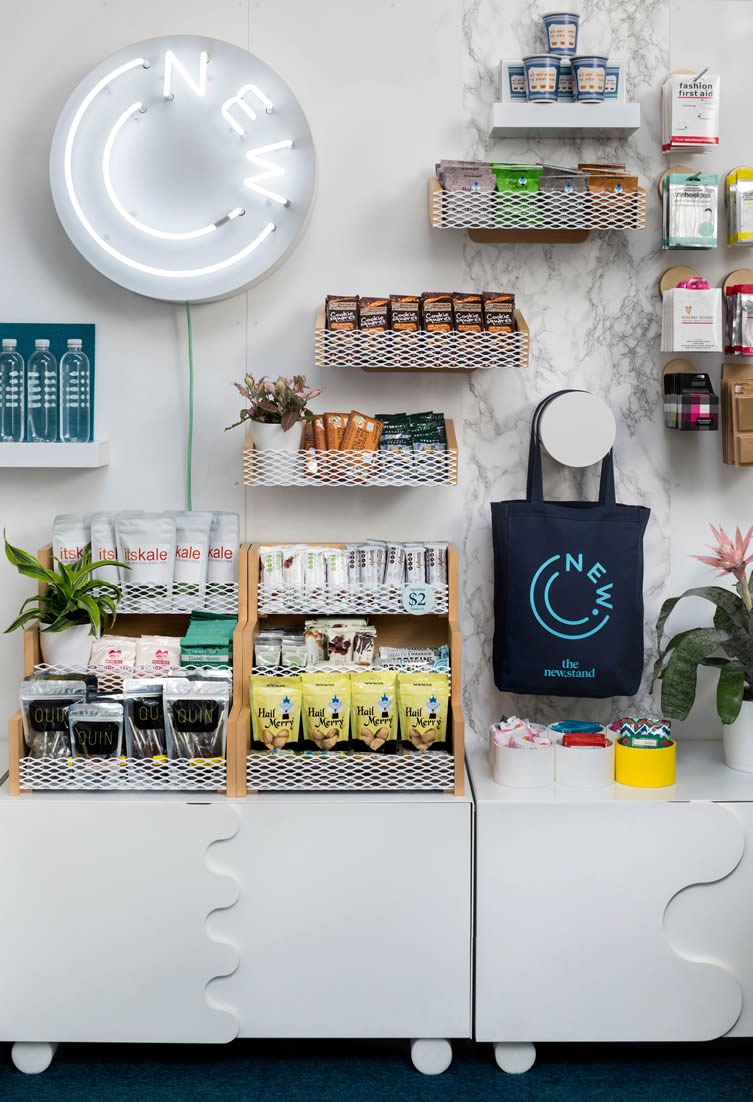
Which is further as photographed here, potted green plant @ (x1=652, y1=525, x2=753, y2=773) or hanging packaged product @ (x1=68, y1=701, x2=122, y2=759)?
potted green plant @ (x1=652, y1=525, x2=753, y2=773)

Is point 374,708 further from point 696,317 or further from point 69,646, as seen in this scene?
point 696,317

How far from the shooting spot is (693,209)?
2.59 meters

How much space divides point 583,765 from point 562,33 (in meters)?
1.65

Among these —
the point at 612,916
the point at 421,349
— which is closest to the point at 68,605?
the point at 421,349


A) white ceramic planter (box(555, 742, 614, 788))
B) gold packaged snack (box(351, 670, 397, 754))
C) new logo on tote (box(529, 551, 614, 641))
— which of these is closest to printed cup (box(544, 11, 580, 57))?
new logo on tote (box(529, 551, 614, 641))

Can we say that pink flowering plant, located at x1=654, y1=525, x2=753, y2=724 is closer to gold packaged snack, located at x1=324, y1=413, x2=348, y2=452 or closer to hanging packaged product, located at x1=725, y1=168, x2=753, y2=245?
hanging packaged product, located at x1=725, y1=168, x2=753, y2=245

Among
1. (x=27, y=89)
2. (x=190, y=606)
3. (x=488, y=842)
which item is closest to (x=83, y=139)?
(x=27, y=89)

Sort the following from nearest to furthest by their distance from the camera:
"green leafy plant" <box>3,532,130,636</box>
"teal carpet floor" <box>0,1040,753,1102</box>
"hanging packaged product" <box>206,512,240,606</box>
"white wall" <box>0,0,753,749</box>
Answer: "teal carpet floor" <box>0,1040,753,1102</box> → "green leafy plant" <box>3,532,130,636</box> → "hanging packaged product" <box>206,512,240,606</box> → "white wall" <box>0,0,753,749</box>

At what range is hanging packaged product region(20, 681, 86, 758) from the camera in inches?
94.8

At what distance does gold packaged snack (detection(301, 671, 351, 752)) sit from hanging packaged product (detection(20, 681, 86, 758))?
49cm

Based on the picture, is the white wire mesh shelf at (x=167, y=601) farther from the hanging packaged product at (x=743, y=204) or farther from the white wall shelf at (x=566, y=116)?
the hanging packaged product at (x=743, y=204)

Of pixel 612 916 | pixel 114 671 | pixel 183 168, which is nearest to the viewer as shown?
pixel 612 916

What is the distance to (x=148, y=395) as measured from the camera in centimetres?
274

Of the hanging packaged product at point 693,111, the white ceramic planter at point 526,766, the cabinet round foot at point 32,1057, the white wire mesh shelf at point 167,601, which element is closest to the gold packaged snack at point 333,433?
the white wire mesh shelf at point 167,601
